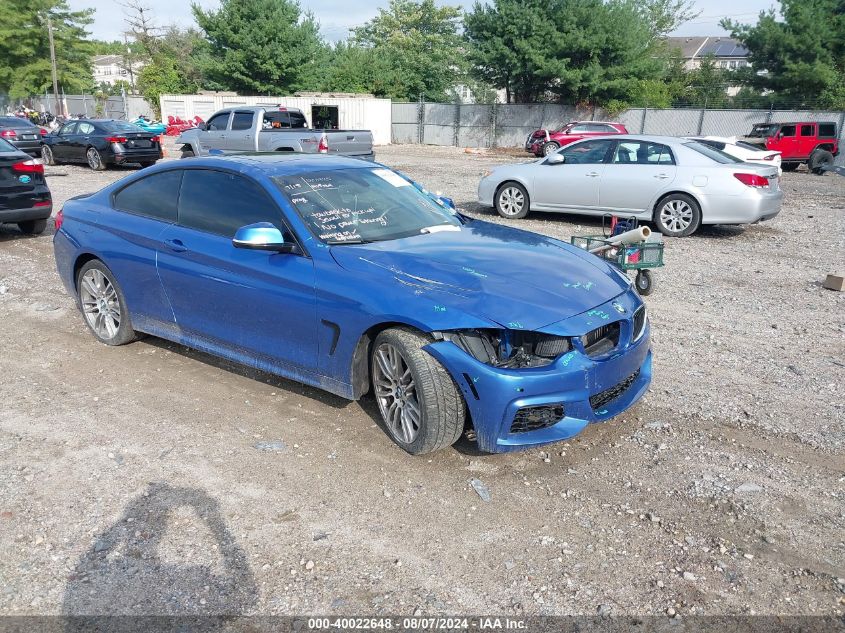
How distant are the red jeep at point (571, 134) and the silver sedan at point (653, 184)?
15.8 meters

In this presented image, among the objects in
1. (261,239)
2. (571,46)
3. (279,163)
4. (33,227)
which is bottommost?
(33,227)

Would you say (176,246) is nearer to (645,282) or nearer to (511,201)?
(645,282)

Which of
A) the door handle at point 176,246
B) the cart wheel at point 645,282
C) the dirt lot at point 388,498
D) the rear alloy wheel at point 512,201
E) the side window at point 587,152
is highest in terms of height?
the side window at point 587,152

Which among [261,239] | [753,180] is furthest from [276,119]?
[261,239]

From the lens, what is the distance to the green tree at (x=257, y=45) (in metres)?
43.3

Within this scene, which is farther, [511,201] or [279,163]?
[511,201]

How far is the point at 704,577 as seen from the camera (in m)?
3.00

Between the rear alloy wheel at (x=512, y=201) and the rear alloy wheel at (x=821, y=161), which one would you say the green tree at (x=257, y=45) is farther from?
the rear alloy wheel at (x=512, y=201)

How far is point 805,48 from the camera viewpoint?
3531 centimetres

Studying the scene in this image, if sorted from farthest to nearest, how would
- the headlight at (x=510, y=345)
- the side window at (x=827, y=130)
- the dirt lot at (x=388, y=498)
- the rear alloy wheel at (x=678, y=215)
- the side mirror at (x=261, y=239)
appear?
1. the side window at (x=827, y=130)
2. the rear alloy wheel at (x=678, y=215)
3. the side mirror at (x=261, y=239)
4. the headlight at (x=510, y=345)
5. the dirt lot at (x=388, y=498)

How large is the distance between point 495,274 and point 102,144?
1926 centimetres

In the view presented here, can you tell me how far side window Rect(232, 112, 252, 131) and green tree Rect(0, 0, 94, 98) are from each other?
45249 mm

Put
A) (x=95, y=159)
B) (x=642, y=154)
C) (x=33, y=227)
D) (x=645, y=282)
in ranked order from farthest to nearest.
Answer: (x=95, y=159) < (x=642, y=154) < (x=33, y=227) < (x=645, y=282)

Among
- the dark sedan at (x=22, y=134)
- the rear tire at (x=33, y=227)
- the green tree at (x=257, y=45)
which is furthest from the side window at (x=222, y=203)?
the green tree at (x=257, y=45)
